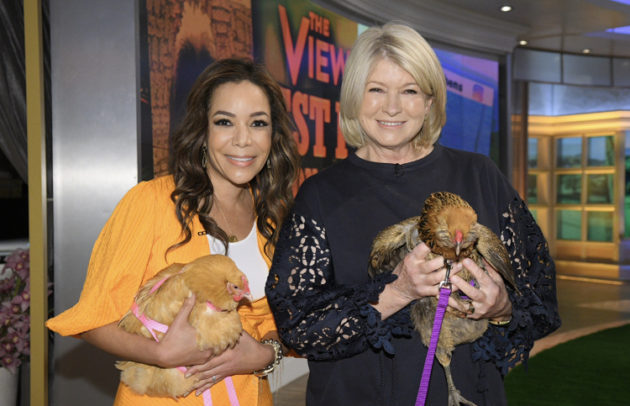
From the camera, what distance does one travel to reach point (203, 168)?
182 cm

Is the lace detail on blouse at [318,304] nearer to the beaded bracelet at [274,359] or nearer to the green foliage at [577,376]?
the beaded bracelet at [274,359]

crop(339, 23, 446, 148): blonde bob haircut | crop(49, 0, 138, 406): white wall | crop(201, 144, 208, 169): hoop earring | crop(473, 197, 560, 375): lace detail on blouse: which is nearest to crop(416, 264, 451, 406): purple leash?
crop(473, 197, 560, 375): lace detail on blouse

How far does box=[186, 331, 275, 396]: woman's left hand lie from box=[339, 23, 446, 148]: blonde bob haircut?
846 millimetres

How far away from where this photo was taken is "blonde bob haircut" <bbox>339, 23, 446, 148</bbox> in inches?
59.3

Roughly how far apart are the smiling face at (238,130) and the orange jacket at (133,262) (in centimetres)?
22

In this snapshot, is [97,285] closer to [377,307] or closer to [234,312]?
[234,312]

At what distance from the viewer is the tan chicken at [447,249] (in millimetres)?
1246

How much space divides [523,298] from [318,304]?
61cm

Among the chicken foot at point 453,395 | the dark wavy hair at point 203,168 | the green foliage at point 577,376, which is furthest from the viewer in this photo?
the green foliage at point 577,376

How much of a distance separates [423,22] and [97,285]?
22.9ft

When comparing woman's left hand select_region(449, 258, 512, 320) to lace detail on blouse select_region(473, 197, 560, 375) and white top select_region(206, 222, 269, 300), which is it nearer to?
lace detail on blouse select_region(473, 197, 560, 375)

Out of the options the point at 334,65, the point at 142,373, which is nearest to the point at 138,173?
the point at 142,373

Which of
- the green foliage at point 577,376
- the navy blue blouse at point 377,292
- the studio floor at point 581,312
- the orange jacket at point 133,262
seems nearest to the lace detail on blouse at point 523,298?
the navy blue blouse at point 377,292

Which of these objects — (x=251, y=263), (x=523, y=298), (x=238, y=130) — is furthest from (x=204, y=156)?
(x=523, y=298)
